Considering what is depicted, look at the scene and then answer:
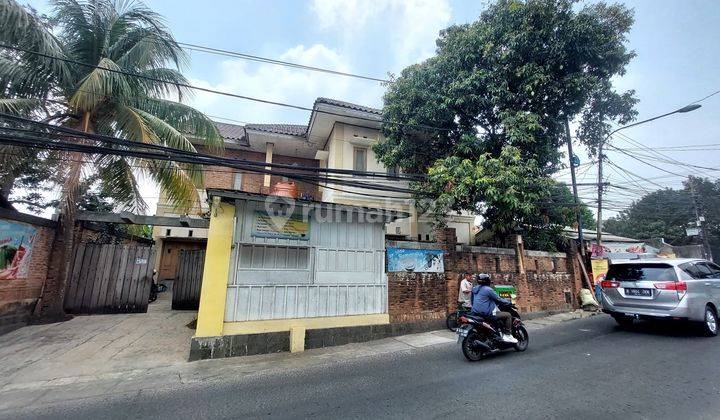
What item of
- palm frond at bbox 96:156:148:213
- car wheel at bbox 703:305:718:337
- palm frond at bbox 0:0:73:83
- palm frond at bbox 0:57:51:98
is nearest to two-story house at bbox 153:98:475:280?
palm frond at bbox 96:156:148:213

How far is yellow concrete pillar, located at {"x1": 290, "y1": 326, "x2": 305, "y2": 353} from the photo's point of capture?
661 centimetres

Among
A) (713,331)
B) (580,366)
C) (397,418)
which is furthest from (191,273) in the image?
(713,331)

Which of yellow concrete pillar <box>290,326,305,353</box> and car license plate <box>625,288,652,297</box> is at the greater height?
car license plate <box>625,288,652,297</box>

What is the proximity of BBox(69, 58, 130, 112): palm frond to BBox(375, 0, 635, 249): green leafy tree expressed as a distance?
7.37 metres

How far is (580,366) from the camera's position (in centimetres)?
505

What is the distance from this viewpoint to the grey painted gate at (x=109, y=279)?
955 cm

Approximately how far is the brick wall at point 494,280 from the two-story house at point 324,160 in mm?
1842

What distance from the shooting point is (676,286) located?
660 centimetres

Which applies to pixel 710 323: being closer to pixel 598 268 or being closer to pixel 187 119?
pixel 598 268

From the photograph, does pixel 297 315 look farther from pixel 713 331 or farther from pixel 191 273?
pixel 713 331

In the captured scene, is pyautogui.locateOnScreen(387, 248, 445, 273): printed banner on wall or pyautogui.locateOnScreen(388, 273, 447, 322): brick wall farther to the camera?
pyautogui.locateOnScreen(387, 248, 445, 273): printed banner on wall

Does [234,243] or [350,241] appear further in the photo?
[350,241]

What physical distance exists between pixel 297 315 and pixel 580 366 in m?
5.32

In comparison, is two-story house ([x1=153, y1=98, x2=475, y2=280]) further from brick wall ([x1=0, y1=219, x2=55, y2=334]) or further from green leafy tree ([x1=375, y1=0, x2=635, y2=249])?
brick wall ([x1=0, y1=219, x2=55, y2=334])
